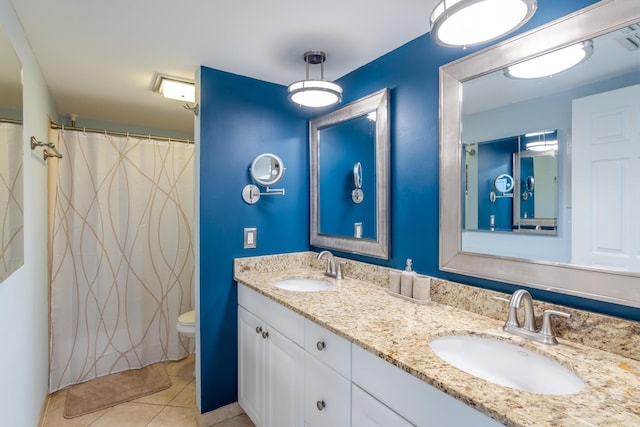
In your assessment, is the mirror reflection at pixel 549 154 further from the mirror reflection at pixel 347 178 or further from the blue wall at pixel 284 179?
the mirror reflection at pixel 347 178

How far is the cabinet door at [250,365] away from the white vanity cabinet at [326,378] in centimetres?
47

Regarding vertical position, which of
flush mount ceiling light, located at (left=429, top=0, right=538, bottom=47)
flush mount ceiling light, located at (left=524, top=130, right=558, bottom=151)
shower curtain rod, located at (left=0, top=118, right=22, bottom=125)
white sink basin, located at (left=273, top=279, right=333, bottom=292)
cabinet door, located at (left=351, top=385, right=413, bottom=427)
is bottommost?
cabinet door, located at (left=351, top=385, right=413, bottom=427)

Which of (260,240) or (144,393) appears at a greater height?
(260,240)

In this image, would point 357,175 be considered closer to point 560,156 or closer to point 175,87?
point 560,156

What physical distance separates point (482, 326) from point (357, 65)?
1.57 meters

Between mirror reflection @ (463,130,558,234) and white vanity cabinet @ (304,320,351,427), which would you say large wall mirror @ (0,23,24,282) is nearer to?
white vanity cabinet @ (304,320,351,427)

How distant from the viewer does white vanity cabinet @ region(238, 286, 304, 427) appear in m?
1.47

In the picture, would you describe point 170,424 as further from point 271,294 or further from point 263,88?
point 263,88

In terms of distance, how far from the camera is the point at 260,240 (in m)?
2.18

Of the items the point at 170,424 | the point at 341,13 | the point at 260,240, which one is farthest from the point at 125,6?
the point at 170,424

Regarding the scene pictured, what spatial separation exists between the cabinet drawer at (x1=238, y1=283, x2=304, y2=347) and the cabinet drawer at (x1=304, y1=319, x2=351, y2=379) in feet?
0.21

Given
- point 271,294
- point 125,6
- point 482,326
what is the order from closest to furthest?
point 482,326 < point 125,6 < point 271,294

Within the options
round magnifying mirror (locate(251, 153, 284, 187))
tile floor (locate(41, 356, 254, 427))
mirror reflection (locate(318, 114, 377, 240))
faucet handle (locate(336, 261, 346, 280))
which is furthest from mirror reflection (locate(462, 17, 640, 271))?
tile floor (locate(41, 356, 254, 427))

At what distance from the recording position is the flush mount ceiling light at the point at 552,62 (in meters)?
1.08
